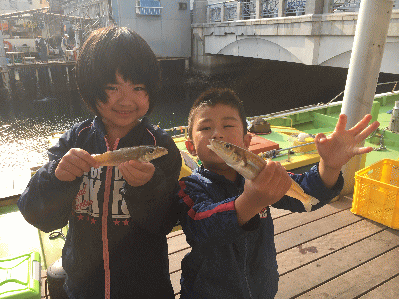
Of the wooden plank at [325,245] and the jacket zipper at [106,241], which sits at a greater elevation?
the jacket zipper at [106,241]

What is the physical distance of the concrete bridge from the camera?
16391 millimetres

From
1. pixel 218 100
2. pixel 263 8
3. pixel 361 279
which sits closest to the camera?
pixel 218 100

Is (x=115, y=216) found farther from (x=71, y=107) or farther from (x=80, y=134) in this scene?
(x=71, y=107)

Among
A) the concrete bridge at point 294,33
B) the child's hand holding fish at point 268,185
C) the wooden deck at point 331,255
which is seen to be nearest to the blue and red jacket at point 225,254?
the child's hand holding fish at point 268,185

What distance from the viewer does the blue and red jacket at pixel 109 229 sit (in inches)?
71.9

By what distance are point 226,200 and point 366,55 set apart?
413 centimetres

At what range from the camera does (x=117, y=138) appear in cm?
197

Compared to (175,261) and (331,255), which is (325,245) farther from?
(175,261)

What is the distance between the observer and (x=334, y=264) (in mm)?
3602

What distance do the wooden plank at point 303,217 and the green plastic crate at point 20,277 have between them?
3019 mm

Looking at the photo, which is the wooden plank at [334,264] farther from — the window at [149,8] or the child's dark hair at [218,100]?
the window at [149,8]

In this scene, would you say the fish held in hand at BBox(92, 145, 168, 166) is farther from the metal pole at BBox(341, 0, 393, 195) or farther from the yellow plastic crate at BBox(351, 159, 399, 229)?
the metal pole at BBox(341, 0, 393, 195)

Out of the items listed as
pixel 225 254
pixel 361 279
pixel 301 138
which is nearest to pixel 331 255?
pixel 361 279

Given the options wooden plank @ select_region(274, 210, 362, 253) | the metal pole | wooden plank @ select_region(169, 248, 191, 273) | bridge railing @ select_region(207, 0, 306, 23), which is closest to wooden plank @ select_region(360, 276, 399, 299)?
wooden plank @ select_region(274, 210, 362, 253)
